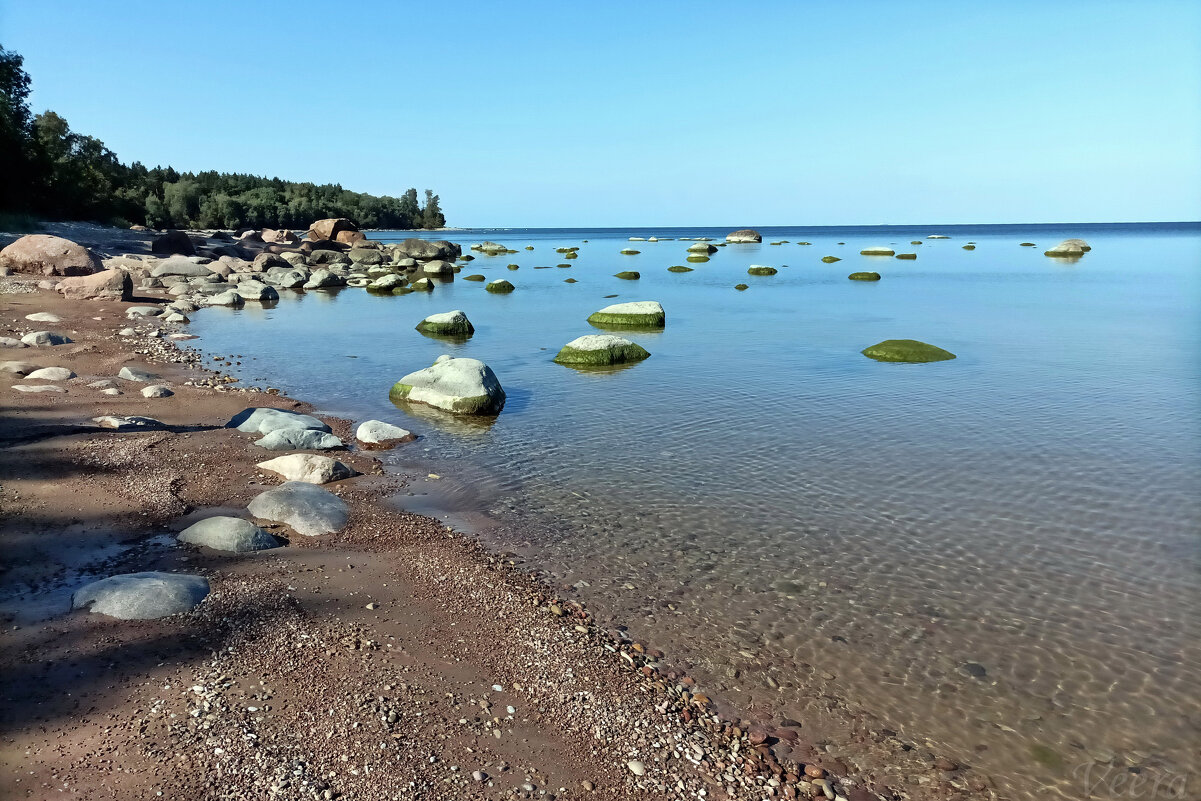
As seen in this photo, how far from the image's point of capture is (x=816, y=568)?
32.5ft

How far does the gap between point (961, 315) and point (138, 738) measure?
137ft

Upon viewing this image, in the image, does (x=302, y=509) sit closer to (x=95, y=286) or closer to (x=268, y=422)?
(x=268, y=422)

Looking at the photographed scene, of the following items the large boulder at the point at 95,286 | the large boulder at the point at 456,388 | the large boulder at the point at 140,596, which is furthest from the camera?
the large boulder at the point at 95,286

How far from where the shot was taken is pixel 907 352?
25453 millimetres

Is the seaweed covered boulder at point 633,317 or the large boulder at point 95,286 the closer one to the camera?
the seaweed covered boulder at point 633,317

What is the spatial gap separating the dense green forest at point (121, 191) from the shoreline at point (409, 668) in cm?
6001

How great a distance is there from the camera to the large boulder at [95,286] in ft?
118

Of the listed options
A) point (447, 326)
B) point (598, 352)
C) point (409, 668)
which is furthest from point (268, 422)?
point (447, 326)

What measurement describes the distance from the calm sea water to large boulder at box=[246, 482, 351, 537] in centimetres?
148

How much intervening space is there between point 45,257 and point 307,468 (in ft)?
120

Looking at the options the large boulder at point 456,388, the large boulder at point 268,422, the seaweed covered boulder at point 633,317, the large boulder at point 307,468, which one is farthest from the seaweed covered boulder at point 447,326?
the large boulder at point 307,468

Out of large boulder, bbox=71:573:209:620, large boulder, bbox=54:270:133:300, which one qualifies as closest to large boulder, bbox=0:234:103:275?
large boulder, bbox=54:270:133:300

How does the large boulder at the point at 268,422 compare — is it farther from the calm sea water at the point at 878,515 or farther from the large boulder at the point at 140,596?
the large boulder at the point at 140,596

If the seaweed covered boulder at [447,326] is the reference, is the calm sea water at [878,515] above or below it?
below
